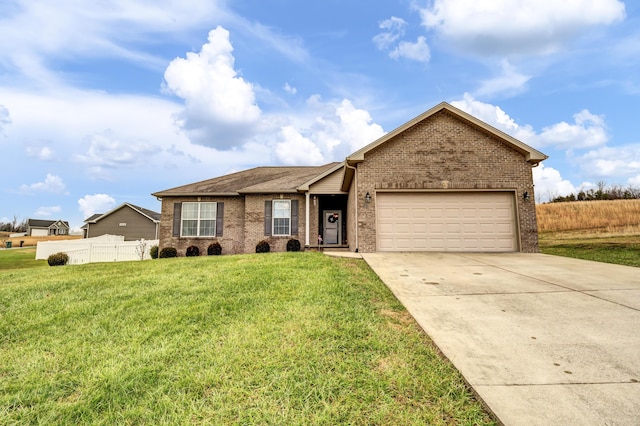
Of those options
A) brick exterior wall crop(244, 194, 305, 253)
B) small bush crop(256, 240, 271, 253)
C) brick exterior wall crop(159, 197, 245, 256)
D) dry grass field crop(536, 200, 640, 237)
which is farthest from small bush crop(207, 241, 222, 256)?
dry grass field crop(536, 200, 640, 237)

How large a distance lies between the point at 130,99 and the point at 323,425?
1578cm

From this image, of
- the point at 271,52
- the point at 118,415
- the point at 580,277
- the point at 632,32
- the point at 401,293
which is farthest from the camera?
the point at 271,52

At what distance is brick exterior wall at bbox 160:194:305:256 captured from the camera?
50.7 feet

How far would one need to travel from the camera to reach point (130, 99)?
13.4 metres

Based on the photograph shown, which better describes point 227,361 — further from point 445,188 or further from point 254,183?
point 254,183

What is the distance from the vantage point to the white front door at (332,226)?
16469 mm

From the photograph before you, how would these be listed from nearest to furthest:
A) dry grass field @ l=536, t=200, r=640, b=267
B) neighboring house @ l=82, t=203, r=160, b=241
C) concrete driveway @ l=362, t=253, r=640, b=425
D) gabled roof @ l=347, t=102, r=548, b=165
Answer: concrete driveway @ l=362, t=253, r=640, b=425 < gabled roof @ l=347, t=102, r=548, b=165 < dry grass field @ l=536, t=200, r=640, b=267 < neighboring house @ l=82, t=203, r=160, b=241

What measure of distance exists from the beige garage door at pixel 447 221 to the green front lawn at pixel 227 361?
5.97 metres

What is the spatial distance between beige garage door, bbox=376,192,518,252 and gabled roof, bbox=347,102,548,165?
5.29 feet

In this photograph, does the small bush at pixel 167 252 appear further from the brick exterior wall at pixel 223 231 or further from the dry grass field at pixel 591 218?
the dry grass field at pixel 591 218

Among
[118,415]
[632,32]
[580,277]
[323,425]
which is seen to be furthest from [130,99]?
[632,32]

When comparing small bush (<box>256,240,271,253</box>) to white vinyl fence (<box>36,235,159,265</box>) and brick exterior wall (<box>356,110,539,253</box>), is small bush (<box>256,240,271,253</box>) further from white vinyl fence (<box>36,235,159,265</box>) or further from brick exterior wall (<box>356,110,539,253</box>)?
white vinyl fence (<box>36,235,159,265</box>)

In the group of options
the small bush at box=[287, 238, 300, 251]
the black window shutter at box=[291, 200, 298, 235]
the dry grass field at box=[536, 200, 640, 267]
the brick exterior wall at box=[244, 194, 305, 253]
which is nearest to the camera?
the small bush at box=[287, 238, 300, 251]

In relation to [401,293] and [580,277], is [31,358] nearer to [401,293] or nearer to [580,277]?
[401,293]
